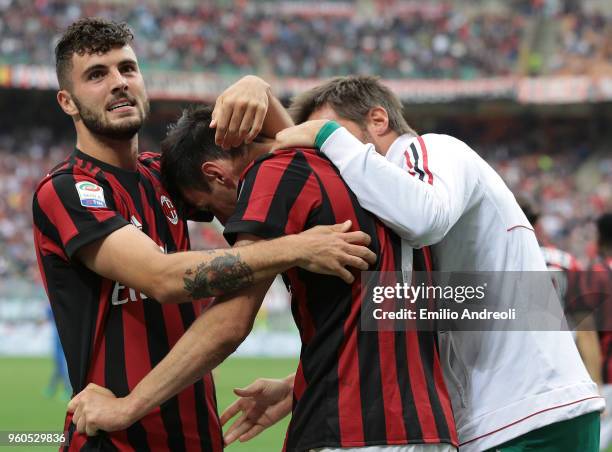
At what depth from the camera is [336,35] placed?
33.7 meters

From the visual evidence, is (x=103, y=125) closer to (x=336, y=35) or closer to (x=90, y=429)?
(x=90, y=429)

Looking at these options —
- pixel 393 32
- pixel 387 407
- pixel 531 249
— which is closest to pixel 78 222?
pixel 387 407

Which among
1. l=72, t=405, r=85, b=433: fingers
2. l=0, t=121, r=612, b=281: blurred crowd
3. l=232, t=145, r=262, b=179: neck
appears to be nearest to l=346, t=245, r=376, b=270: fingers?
l=232, t=145, r=262, b=179: neck

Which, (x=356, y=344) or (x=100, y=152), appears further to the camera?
(x=100, y=152)

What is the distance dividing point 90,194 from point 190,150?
19.1 inches

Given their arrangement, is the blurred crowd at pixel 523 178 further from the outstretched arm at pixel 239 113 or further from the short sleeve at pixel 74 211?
the outstretched arm at pixel 239 113

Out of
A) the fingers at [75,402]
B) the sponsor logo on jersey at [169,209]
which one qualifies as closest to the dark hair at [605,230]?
the sponsor logo on jersey at [169,209]

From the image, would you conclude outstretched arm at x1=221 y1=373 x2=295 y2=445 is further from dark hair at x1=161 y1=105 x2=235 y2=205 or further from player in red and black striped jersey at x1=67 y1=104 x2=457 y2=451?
dark hair at x1=161 y1=105 x2=235 y2=205

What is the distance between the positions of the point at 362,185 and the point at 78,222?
3.70 feet

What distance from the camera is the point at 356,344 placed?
2.75 m

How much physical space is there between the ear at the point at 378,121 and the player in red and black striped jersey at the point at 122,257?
0.40 metres

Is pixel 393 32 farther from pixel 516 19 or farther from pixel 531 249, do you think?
pixel 531 249

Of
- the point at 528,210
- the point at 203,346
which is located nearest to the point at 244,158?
the point at 203,346

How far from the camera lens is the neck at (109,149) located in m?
3.64
